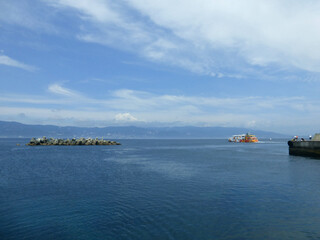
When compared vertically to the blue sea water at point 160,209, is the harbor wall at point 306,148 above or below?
above

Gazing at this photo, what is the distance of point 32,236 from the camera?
50.1 ft

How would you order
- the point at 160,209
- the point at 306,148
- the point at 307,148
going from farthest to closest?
1. the point at 306,148
2. the point at 307,148
3. the point at 160,209

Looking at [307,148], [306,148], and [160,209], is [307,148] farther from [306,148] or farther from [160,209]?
[160,209]

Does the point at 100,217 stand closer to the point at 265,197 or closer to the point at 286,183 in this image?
the point at 265,197

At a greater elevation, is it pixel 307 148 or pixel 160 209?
pixel 307 148

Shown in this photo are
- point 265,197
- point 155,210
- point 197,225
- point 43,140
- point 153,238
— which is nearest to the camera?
point 153,238

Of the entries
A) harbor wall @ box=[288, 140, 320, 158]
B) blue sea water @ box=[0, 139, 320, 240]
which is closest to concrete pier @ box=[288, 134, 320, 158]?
harbor wall @ box=[288, 140, 320, 158]

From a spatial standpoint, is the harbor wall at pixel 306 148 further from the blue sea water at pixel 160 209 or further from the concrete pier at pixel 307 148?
the blue sea water at pixel 160 209

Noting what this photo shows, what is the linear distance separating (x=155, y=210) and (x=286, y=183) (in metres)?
21.1

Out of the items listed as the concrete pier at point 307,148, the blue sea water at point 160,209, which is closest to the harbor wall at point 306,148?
the concrete pier at point 307,148

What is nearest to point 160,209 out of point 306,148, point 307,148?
point 307,148

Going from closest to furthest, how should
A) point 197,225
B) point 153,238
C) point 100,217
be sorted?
point 153,238, point 197,225, point 100,217

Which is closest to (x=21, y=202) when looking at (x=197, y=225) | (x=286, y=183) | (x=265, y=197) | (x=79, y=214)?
(x=79, y=214)

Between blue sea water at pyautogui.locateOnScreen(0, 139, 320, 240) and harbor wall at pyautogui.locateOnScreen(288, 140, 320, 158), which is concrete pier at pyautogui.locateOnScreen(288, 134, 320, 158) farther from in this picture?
blue sea water at pyautogui.locateOnScreen(0, 139, 320, 240)
